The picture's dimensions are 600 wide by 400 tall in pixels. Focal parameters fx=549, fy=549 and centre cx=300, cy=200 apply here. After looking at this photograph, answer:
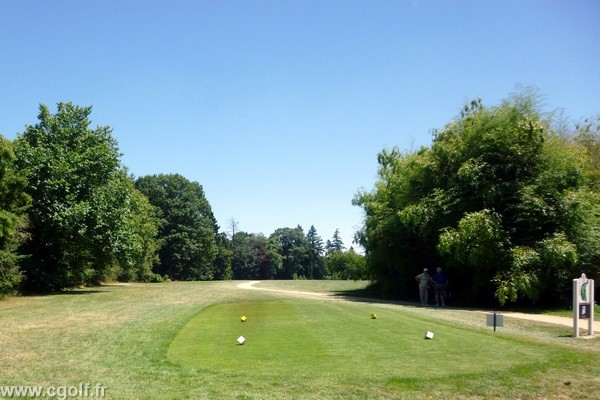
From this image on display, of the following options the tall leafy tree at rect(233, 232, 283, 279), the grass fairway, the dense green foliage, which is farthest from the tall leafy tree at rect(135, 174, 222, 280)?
the grass fairway

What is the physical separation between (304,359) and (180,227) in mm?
73271

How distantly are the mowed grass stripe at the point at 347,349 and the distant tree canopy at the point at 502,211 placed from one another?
9.75m

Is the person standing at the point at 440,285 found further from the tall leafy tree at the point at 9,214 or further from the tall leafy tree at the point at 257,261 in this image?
the tall leafy tree at the point at 257,261

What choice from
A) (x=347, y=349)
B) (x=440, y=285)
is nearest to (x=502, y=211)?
(x=440, y=285)

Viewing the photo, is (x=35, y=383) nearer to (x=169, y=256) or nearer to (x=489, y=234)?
(x=489, y=234)

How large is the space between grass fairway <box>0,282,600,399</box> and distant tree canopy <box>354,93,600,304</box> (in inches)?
320

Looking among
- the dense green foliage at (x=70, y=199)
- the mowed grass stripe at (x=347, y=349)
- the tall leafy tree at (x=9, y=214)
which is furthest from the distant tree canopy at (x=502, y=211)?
the tall leafy tree at (x=9, y=214)

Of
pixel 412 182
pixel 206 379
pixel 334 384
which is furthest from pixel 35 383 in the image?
pixel 412 182

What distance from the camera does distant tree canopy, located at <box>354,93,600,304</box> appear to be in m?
24.2

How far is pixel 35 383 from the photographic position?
28.1 feet

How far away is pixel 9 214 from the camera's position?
26250mm

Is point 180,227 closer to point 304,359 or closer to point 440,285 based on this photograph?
point 440,285

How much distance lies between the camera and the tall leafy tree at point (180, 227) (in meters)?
80.9

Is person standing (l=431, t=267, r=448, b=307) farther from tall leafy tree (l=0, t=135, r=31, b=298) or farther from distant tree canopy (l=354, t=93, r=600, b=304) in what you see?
tall leafy tree (l=0, t=135, r=31, b=298)
